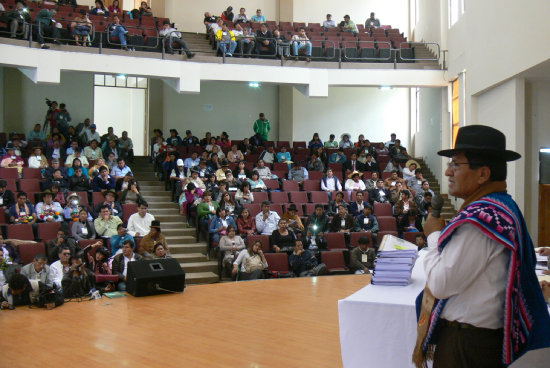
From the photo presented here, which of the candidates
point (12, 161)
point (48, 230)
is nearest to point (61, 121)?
point (12, 161)

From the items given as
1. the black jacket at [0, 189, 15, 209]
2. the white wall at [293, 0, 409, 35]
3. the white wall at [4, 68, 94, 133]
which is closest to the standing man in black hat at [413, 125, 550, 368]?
the black jacket at [0, 189, 15, 209]

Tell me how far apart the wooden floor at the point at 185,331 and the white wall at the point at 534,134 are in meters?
5.03

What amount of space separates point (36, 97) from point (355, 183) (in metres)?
9.07

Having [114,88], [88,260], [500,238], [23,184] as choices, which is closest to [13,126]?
[114,88]

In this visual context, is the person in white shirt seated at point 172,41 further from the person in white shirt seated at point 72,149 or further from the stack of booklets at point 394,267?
the stack of booklets at point 394,267

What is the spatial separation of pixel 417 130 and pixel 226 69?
666 centimetres

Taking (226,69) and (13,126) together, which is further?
(13,126)

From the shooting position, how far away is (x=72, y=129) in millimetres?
14430

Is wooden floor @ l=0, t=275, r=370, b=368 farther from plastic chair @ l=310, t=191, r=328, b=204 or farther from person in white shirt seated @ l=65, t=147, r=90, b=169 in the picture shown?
person in white shirt seated @ l=65, t=147, r=90, b=169

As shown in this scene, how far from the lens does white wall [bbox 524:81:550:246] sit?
11.0 metres

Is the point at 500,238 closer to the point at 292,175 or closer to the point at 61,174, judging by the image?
the point at 61,174

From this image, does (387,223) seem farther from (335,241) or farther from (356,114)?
(356,114)

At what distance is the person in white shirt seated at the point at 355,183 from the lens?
13461mm

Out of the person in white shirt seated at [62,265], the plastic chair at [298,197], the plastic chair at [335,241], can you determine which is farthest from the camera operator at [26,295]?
the plastic chair at [298,197]
